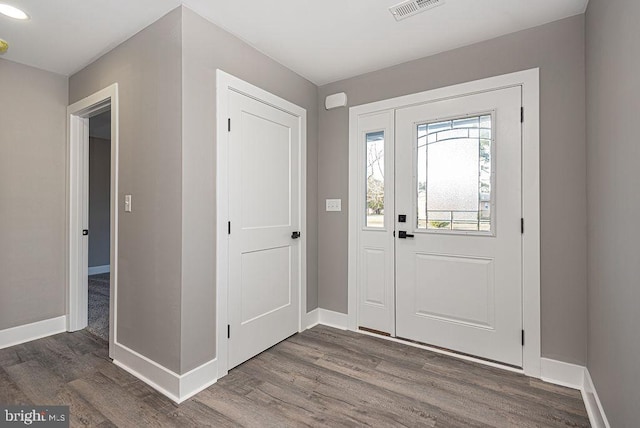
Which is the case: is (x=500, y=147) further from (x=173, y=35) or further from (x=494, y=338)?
(x=173, y=35)

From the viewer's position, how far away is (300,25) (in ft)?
7.45

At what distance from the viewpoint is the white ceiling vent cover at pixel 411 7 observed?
2010 millimetres

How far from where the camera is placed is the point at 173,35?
6.77 feet

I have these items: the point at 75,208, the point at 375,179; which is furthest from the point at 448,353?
the point at 75,208

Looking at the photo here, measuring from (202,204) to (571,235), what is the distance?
2.49 meters

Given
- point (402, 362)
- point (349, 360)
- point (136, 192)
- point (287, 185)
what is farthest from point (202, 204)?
point (402, 362)

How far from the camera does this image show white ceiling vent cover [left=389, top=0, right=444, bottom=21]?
2010 millimetres

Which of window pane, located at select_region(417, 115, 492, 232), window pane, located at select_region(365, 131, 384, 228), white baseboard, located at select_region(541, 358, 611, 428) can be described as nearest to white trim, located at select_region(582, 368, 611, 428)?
white baseboard, located at select_region(541, 358, 611, 428)

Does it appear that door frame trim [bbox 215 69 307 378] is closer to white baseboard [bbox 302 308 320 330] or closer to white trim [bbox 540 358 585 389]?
white baseboard [bbox 302 308 320 330]

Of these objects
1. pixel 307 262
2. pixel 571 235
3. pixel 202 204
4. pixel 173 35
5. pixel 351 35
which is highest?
pixel 351 35

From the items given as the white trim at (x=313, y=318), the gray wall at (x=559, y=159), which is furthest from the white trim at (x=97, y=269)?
the gray wall at (x=559, y=159)

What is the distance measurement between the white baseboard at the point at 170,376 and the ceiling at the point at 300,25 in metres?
2.34

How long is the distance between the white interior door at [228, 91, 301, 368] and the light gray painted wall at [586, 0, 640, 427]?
85.6 inches

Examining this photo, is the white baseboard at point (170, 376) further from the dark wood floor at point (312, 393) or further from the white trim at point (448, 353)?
the white trim at point (448, 353)
